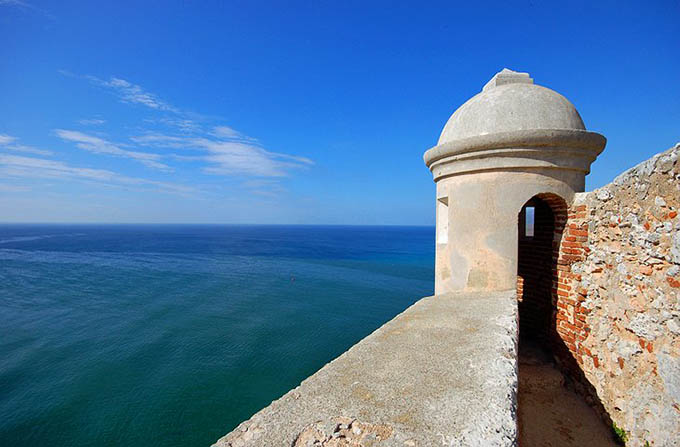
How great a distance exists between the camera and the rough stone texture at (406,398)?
5.24 feet

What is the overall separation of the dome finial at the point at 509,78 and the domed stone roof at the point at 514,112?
8cm

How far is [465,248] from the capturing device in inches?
186

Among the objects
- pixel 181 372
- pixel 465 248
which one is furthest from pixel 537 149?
pixel 181 372

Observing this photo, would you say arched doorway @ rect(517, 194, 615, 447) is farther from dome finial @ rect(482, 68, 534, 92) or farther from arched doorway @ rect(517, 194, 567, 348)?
dome finial @ rect(482, 68, 534, 92)

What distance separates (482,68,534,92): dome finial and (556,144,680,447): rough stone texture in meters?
2.14

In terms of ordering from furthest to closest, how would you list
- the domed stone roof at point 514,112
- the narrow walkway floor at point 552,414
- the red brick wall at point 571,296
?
the domed stone roof at point 514,112, the red brick wall at point 571,296, the narrow walkway floor at point 552,414

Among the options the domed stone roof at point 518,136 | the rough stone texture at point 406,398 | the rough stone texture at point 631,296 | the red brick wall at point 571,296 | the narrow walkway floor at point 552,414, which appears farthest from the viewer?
the domed stone roof at point 518,136

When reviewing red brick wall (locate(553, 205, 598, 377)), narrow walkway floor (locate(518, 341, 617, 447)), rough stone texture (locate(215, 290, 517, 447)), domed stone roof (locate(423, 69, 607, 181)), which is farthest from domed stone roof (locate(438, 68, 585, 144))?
narrow walkway floor (locate(518, 341, 617, 447))

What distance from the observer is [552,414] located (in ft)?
13.0

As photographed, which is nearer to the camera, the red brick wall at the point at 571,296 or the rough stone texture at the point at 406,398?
the rough stone texture at the point at 406,398

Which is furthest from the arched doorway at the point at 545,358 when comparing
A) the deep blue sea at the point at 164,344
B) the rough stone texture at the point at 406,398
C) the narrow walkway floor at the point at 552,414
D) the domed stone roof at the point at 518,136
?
the deep blue sea at the point at 164,344

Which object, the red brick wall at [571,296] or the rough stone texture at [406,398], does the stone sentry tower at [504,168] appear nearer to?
the red brick wall at [571,296]

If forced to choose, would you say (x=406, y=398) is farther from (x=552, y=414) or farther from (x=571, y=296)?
(x=571, y=296)

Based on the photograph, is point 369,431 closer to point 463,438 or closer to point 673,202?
point 463,438
